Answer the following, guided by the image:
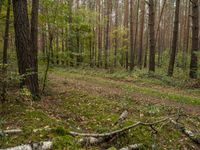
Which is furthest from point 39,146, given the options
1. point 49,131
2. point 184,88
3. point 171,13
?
point 171,13

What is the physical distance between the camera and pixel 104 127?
614 cm

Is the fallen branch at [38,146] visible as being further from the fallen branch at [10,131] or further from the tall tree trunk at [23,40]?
the tall tree trunk at [23,40]

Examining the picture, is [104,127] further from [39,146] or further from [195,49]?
[195,49]

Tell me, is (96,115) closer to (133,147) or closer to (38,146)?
(133,147)

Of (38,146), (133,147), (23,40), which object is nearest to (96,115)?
(133,147)

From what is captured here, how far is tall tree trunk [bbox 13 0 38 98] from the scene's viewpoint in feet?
24.7

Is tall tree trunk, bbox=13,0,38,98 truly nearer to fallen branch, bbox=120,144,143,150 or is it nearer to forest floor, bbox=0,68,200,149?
forest floor, bbox=0,68,200,149

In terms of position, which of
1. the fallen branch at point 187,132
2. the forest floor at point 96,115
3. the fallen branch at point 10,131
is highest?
the fallen branch at point 10,131

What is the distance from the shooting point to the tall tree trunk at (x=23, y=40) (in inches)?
296

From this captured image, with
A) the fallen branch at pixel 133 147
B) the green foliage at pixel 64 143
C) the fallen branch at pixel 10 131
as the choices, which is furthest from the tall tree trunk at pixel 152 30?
the fallen branch at pixel 10 131

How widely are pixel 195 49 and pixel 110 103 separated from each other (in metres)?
9.61

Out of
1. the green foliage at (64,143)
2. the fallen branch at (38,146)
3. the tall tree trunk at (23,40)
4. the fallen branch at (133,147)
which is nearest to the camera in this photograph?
the fallen branch at (38,146)

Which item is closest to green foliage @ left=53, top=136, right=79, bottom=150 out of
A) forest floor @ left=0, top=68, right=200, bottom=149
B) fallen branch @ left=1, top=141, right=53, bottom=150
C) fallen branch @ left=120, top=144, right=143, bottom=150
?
forest floor @ left=0, top=68, right=200, bottom=149

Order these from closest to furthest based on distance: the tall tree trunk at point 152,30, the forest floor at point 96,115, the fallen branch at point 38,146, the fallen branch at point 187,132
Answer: the fallen branch at point 38,146 → the forest floor at point 96,115 → the fallen branch at point 187,132 → the tall tree trunk at point 152,30
